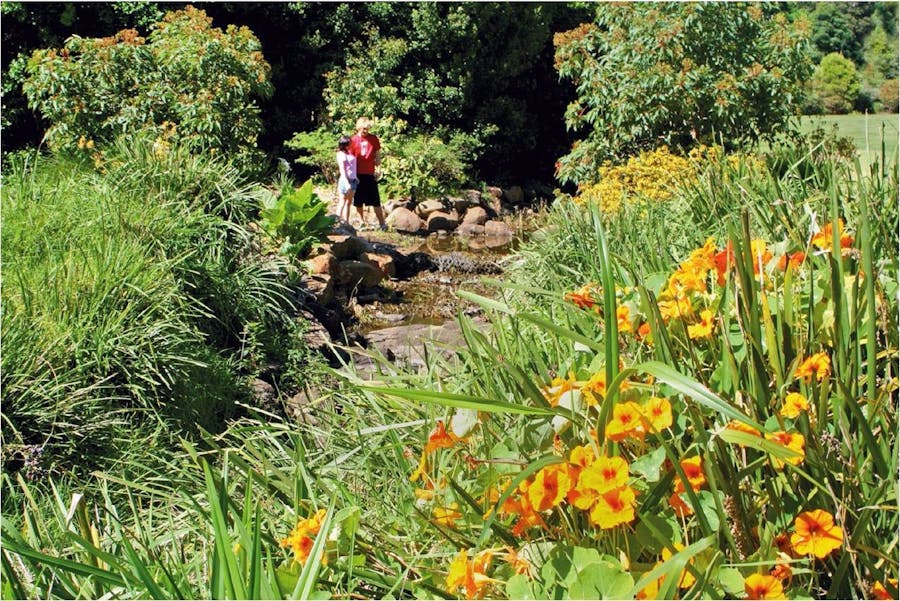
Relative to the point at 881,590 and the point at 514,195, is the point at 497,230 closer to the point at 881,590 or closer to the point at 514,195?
the point at 514,195

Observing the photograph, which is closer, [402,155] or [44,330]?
[44,330]

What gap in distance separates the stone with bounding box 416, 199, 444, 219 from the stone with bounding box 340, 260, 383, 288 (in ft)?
11.2

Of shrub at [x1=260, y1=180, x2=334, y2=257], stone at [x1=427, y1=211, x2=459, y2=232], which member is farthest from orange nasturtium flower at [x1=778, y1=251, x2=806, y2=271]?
stone at [x1=427, y1=211, x2=459, y2=232]

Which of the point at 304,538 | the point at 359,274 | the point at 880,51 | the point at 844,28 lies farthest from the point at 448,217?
the point at 844,28

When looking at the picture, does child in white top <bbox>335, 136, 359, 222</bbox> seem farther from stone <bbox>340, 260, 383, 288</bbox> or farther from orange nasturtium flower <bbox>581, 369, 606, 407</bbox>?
orange nasturtium flower <bbox>581, 369, 606, 407</bbox>

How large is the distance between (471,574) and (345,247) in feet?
24.9

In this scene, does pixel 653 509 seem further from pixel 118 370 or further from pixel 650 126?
pixel 650 126

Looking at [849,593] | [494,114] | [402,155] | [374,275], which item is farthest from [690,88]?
[849,593]

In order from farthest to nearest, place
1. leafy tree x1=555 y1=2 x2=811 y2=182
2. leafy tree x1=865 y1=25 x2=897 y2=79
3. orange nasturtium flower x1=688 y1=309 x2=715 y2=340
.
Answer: leafy tree x1=865 y1=25 x2=897 y2=79 → leafy tree x1=555 y1=2 x2=811 y2=182 → orange nasturtium flower x1=688 y1=309 x2=715 y2=340

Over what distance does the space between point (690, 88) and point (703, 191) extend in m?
5.64

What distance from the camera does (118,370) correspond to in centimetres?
426

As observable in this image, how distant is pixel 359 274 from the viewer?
28.8ft

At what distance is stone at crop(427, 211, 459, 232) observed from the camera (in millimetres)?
12133

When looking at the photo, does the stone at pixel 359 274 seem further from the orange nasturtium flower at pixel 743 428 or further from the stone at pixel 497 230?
the orange nasturtium flower at pixel 743 428
